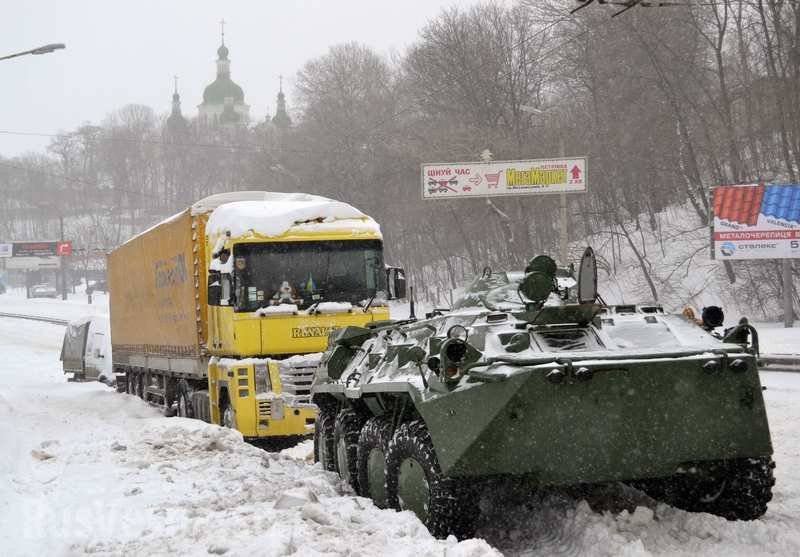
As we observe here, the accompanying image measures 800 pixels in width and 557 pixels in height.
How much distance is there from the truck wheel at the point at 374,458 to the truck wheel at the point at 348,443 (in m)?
0.33

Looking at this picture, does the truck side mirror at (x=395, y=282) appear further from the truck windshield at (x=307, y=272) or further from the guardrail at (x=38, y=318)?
the guardrail at (x=38, y=318)

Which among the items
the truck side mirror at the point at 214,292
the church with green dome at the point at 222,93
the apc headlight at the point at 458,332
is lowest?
the apc headlight at the point at 458,332

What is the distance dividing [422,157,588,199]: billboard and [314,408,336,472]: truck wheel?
22.6 metres

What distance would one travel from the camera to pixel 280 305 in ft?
47.1

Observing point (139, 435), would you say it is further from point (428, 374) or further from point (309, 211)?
point (428, 374)

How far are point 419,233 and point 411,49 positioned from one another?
25.8 feet

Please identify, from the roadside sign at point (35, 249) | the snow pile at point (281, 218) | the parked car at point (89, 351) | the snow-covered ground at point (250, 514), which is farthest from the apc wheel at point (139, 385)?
the roadside sign at point (35, 249)

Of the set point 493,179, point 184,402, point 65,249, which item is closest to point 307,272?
point 184,402

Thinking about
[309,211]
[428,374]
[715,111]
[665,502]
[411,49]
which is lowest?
[665,502]

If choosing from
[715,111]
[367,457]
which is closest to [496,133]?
[715,111]

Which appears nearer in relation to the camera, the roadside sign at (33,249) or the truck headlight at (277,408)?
the truck headlight at (277,408)

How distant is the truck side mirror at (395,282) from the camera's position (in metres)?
15.0

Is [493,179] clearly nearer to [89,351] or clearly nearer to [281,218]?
[89,351]

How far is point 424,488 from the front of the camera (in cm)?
749
